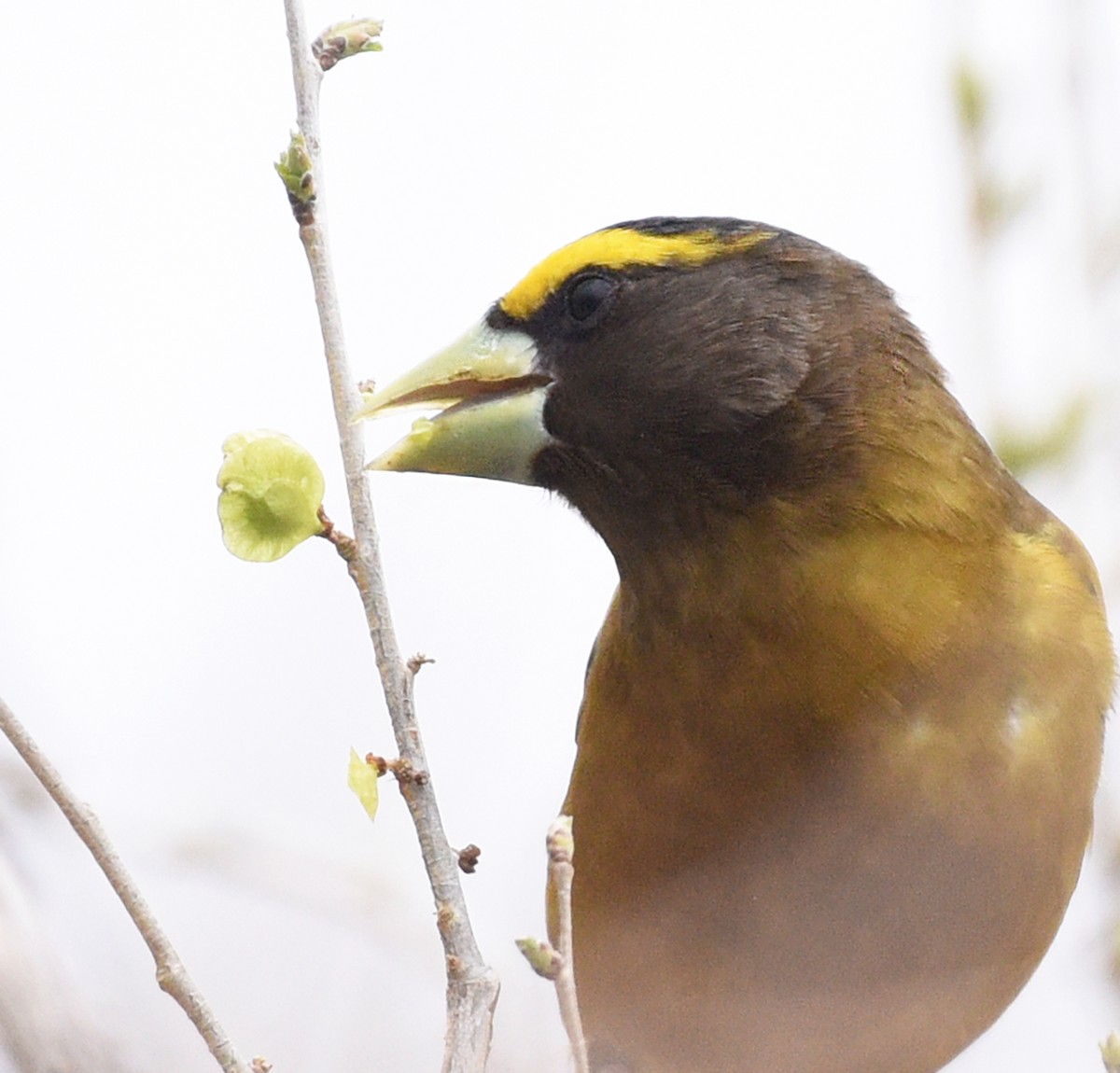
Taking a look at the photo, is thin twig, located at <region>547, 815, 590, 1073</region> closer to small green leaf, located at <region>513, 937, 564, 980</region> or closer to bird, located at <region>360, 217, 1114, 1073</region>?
small green leaf, located at <region>513, 937, 564, 980</region>

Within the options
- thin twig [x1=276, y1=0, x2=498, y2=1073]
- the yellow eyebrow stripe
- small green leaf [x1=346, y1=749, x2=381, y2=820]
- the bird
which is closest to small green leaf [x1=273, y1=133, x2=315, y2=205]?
thin twig [x1=276, y1=0, x2=498, y2=1073]

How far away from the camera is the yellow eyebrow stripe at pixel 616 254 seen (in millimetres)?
2305

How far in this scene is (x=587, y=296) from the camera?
7.65 feet

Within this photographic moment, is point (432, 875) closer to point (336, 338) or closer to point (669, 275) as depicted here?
point (336, 338)

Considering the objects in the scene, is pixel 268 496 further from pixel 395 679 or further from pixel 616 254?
pixel 616 254

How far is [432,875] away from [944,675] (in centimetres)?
100

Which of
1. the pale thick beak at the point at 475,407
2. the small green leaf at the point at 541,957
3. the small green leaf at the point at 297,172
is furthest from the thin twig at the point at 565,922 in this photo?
the pale thick beak at the point at 475,407

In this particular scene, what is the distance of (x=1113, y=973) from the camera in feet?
5.98

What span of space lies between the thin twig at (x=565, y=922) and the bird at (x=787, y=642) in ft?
2.75

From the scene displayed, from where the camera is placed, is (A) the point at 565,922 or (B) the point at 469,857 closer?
(A) the point at 565,922

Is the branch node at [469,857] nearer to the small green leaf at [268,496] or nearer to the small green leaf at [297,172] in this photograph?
the small green leaf at [268,496]

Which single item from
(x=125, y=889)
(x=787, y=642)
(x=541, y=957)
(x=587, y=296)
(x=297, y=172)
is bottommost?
(x=787, y=642)

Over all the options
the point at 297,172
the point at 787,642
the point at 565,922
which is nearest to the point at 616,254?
the point at 787,642

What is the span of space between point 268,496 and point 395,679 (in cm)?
26
